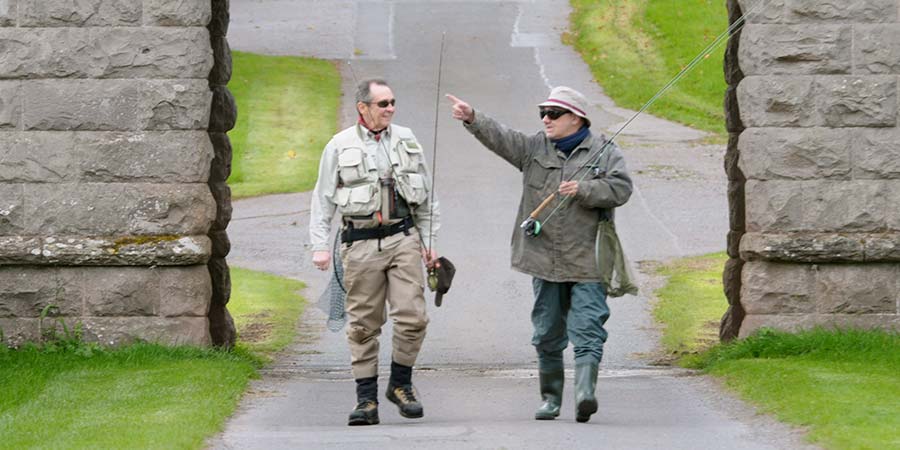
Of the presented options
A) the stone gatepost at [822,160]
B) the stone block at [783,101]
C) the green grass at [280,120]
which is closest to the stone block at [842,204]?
the stone gatepost at [822,160]

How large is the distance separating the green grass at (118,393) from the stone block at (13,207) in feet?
2.77

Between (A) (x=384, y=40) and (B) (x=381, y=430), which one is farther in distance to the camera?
(A) (x=384, y=40)

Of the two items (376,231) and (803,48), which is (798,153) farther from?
(376,231)

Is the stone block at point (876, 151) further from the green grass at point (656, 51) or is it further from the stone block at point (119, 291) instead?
the green grass at point (656, 51)

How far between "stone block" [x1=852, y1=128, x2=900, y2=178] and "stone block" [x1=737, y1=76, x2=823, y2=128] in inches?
12.9

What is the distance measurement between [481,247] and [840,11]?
802 centimetres

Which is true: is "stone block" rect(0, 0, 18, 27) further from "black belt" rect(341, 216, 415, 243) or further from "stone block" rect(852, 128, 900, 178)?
"stone block" rect(852, 128, 900, 178)

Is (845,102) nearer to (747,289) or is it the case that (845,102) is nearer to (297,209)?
(747,289)

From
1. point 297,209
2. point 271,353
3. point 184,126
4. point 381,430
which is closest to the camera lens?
point 381,430

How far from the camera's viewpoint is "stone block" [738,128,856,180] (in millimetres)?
10727

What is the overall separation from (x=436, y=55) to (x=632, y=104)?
5.16 meters

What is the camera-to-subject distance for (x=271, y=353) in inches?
487

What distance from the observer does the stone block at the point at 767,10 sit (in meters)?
10.7

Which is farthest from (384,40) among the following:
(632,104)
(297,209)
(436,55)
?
(297,209)
